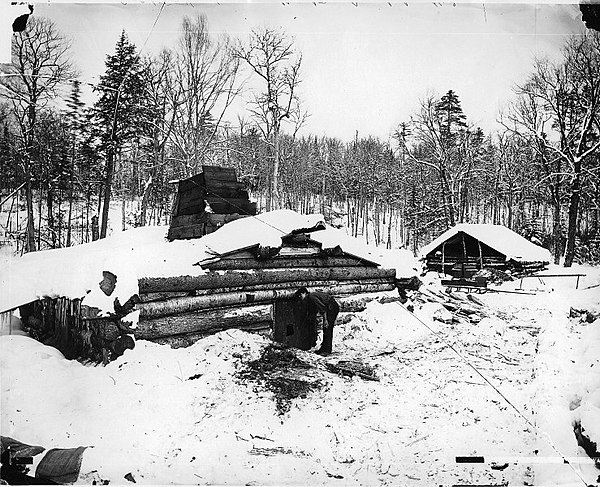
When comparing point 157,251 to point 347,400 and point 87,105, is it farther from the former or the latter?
point 347,400

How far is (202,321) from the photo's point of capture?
5188mm

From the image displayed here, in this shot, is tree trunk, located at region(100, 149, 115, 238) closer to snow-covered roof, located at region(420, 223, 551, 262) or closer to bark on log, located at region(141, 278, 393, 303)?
bark on log, located at region(141, 278, 393, 303)

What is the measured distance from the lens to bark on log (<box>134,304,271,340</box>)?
471cm

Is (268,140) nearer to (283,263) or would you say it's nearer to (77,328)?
(283,263)

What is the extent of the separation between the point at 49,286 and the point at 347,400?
4.12 metres

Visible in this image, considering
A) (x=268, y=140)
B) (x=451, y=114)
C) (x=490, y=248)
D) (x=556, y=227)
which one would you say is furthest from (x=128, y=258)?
(x=556, y=227)

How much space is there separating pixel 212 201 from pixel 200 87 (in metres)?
2.15

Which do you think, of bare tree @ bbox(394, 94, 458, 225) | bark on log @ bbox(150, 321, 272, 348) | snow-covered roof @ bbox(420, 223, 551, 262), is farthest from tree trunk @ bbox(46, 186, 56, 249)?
snow-covered roof @ bbox(420, 223, 551, 262)

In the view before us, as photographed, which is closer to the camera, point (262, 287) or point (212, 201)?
point (262, 287)

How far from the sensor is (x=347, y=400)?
4133 mm

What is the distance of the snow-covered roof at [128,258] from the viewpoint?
409 centimetres

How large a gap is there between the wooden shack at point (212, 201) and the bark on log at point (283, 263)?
1.15m

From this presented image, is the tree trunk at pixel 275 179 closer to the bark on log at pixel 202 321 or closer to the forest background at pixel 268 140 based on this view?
the forest background at pixel 268 140

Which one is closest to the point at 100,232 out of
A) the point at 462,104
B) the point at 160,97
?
the point at 160,97
